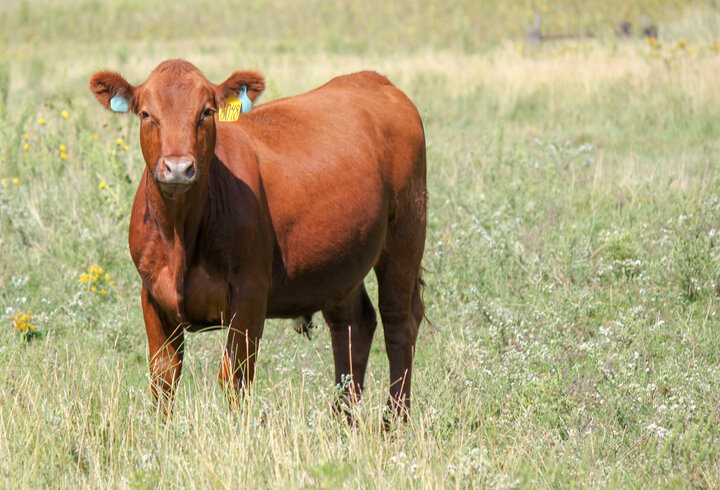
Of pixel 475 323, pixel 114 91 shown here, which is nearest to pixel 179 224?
pixel 114 91

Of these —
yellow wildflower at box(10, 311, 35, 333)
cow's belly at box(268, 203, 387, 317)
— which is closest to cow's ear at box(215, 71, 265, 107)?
cow's belly at box(268, 203, 387, 317)

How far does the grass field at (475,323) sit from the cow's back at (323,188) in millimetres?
530

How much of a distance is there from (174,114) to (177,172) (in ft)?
1.27

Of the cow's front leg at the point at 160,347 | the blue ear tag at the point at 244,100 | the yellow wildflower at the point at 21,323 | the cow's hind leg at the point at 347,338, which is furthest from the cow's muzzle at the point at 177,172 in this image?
the yellow wildflower at the point at 21,323

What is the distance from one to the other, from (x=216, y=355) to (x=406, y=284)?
1405 mm

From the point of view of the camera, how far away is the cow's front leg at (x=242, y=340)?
14.0ft

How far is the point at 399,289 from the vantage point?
5.61 m

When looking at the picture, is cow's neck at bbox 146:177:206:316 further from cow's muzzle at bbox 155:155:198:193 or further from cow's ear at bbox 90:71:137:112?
cow's ear at bbox 90:71:137:112

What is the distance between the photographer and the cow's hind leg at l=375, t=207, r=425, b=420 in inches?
218

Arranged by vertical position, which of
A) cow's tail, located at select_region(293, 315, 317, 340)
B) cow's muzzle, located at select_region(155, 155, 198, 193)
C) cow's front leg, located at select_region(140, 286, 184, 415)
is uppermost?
cow's muzzle, located at select_region(155, 155, 198, 193)

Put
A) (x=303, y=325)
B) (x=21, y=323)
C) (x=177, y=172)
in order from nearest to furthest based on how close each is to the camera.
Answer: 1. (x=177, y=172)
2. (x=303, y=325)
3. (x=21, y=323)

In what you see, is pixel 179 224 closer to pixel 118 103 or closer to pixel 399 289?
pixel 118 103

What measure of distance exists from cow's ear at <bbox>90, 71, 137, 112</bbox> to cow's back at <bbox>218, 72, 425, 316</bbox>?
697 mm

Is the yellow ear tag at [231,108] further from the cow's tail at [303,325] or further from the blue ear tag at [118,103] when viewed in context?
the cow's tail at [303,325]
